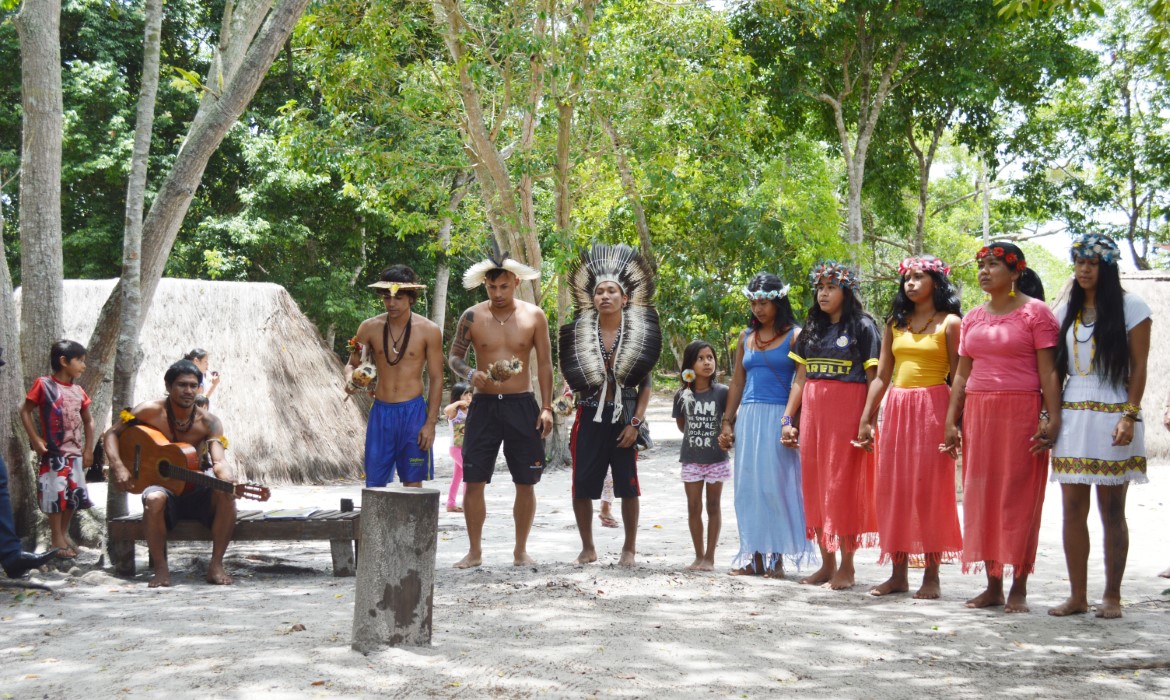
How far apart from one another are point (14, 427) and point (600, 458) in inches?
157

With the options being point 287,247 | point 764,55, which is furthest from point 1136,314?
point 287,247

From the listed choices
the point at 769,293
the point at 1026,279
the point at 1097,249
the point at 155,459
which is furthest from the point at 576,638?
the point at 1026,279

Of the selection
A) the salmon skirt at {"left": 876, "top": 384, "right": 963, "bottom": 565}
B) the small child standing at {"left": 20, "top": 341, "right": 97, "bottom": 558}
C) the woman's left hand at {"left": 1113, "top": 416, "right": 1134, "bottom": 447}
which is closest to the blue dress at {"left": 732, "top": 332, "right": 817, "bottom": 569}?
the salmon skirt at {"left": 876, "top": 384, "right": 963, "bottom": 565}

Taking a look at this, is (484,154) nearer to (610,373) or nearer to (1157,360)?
(610,373)

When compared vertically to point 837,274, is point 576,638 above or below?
below

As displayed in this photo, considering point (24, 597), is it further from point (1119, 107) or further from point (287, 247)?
point (1119, 107)

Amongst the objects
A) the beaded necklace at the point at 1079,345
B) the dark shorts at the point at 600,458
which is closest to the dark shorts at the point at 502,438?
the dark shorts at the point at 600,458

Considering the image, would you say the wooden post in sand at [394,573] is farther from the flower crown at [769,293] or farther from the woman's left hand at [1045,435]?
the woman's left hand at [1045,435]

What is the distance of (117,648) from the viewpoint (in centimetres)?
486

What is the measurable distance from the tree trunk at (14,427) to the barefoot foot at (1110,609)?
22.0 feet

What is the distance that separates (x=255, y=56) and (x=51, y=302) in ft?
7.41

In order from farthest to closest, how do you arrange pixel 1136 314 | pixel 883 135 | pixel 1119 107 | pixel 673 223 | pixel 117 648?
pixel 1119 107, pixel 883 135, pixel 673 223, pixel 1136 314, pixel 117 648

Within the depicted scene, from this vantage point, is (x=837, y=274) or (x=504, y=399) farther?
(x=504, y=399)

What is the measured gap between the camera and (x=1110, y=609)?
5465mm
